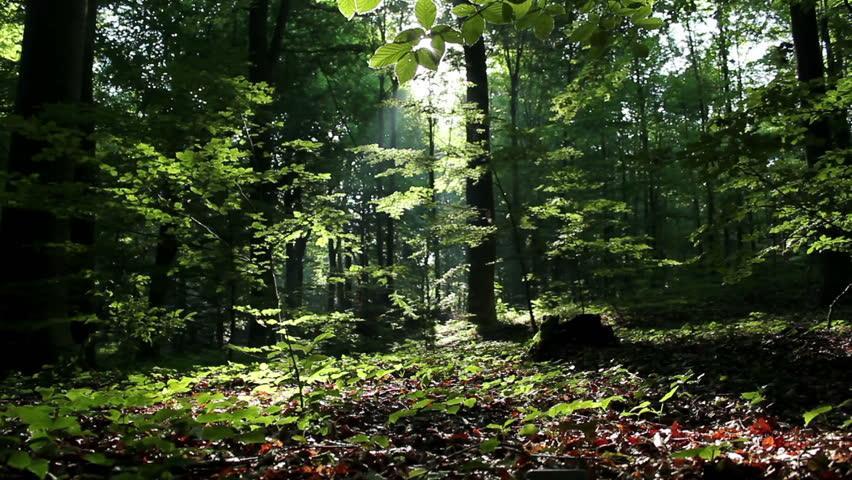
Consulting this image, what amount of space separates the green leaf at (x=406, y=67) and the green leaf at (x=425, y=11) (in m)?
0.10

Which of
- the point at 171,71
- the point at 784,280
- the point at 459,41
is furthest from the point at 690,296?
the point at 459,41

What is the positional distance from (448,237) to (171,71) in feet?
15.6

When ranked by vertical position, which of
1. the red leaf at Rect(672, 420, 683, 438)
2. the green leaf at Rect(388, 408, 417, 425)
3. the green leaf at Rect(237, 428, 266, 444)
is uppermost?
the green leaf at Rect(237, 428, 266, 444)

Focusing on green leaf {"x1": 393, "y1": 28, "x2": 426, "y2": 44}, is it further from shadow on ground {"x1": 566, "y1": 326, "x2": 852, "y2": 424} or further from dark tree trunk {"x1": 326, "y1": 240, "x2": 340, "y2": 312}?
dark tree trunk {"x1": 326, "y1": 240, "x2": 340, "y2": 312}

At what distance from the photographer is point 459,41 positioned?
63.4 inches

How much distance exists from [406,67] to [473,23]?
276 mm

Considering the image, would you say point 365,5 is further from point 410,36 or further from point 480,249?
point 480,249

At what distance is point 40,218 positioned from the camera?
222 inches

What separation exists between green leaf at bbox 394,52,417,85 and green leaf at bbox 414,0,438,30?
98mm

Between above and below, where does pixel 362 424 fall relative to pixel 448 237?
below

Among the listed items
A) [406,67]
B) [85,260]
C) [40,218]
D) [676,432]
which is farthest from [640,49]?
[85,260]

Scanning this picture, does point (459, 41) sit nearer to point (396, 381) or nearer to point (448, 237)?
point (396, 381)

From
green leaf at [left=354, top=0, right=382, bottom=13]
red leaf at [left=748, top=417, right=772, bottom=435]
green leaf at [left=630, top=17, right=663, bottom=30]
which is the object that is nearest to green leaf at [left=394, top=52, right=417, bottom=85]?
green leaf at [left=354, top=0, right=382, bottom=13]

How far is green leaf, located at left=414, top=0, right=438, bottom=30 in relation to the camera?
146 cm
